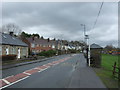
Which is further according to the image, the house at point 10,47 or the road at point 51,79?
the house at point 10,47

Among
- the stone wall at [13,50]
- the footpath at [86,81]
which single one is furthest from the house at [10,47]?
→ the footpath at [86,81]

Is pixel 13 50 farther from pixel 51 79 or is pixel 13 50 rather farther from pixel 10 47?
pixel 51 79

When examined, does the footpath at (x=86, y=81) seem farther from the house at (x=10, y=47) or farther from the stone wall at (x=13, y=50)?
the stone wall at (x=13, y=50)

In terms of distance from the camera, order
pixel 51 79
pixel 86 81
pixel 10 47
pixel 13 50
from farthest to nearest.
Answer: pixel 13 50
pixel 10 47
pixel 51 79
pixel 86 81

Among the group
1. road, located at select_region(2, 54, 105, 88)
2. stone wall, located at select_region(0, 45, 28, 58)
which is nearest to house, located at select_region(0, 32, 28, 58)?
stone wall, located at select_region(0, 45, 28, 58)

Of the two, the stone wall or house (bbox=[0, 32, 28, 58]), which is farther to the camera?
the stone wall

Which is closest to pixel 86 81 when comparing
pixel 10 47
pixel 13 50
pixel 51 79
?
pixel 51 79

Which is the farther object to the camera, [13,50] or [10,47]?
[13,50]

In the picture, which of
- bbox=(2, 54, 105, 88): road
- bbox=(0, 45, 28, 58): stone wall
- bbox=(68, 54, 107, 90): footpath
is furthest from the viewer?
bbox=(0, 45, 28, 58): stone wall

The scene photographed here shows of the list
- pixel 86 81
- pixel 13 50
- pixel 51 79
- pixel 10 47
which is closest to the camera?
pixel 86 81

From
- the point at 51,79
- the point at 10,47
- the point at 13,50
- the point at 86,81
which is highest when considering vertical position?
the point at 10,47

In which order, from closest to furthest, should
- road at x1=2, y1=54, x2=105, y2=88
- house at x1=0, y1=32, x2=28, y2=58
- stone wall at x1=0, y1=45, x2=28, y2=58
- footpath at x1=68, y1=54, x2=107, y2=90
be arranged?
1. footpath at x1=68, y1=54, x2=107, y2=90
2. road at x1=2, y1=54, x2=105, y2=88
3. house at x1=0, y1=32, x2=28, y2=58
4. stone wall at x1=0, y1=45, x2=28, y2=58

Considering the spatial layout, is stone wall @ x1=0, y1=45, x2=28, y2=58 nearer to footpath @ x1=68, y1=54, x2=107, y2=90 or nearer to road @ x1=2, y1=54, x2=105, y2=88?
road @ x1=2, y1=54, x2=105, y2=88

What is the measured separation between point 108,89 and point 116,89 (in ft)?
1.28
